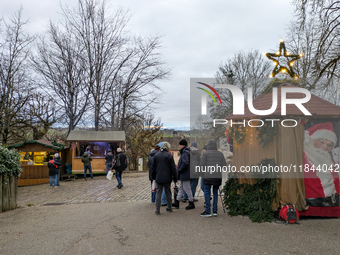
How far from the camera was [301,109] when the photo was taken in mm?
6805

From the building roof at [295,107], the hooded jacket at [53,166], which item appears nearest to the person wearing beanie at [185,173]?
the building roof at [295,107]

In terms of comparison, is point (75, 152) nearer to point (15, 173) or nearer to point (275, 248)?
point (15, 173)

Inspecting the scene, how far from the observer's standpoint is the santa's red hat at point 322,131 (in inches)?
266

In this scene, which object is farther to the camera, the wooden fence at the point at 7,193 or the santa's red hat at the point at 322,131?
the wooden fence at the point at 7,193

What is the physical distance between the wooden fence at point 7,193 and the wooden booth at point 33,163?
9793 mm

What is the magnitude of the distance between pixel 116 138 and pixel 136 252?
16633 mm

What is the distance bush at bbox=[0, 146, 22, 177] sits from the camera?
879 centimetres

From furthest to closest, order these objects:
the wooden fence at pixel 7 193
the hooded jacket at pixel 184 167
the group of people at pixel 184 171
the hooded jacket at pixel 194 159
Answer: the wooden fence at pixel 7 193 → the hooded jacket at pixel 194 159 → the hooded jacket at pixel 184 167 → the group of people at pixel 184 171

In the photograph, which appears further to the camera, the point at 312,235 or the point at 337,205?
the point at 337,205

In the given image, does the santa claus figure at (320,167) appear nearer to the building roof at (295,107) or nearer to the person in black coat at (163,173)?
the building roof at (295,107)

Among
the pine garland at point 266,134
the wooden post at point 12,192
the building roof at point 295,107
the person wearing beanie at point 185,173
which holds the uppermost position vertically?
the building roof at point 295,107

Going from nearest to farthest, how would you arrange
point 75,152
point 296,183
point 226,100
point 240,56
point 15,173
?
point 296,183 → point 15,173 → point 75,152 → point 226,100 → point 240,56

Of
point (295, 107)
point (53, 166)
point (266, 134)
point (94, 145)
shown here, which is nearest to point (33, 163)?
point (53, 166)

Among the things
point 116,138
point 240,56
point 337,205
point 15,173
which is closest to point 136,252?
point 337,205
